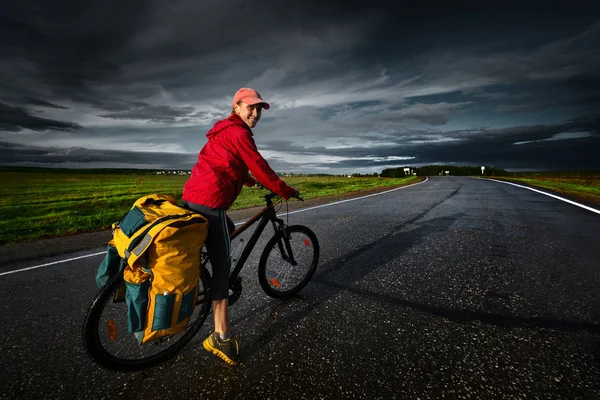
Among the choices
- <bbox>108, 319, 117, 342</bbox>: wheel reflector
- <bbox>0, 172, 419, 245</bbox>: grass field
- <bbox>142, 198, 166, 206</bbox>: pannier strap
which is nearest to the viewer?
<bbox>108, 319, 117, 342</bbox>: wheel reflector

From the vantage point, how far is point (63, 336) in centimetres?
272

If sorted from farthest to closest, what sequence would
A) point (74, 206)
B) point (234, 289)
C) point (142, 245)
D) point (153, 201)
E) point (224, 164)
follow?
point (74, 206)
point (234, 289)
point (153, 201)
point (224, 164)
point (142, 245)

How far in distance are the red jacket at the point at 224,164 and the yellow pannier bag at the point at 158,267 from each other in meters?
0.28

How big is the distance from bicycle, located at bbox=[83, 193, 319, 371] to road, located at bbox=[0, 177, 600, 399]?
0.12 meters

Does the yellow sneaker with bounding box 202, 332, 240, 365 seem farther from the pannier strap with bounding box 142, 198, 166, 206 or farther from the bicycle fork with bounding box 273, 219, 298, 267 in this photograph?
the bicycle fork with bounding box 273, 219, 298, 267

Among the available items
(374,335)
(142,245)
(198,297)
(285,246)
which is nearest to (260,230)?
(285,246)

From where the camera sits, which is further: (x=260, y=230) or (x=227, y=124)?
(x=260, y=230)

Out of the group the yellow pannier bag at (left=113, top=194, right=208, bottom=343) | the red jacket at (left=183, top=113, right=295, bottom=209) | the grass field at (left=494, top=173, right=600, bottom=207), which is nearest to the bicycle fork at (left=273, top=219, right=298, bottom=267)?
the red jacket at (left=183, top=113, right=295, bottom=209)

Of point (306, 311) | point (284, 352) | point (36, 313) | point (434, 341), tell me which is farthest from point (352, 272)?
point (36, 313)

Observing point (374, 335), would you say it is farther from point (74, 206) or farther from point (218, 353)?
point (74, 206)

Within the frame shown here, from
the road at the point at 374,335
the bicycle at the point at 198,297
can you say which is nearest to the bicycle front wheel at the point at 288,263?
the bicycle at the point at 198,297

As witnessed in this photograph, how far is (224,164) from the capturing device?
2332 mm

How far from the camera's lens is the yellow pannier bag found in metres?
1.98

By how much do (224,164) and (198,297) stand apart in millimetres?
1425
